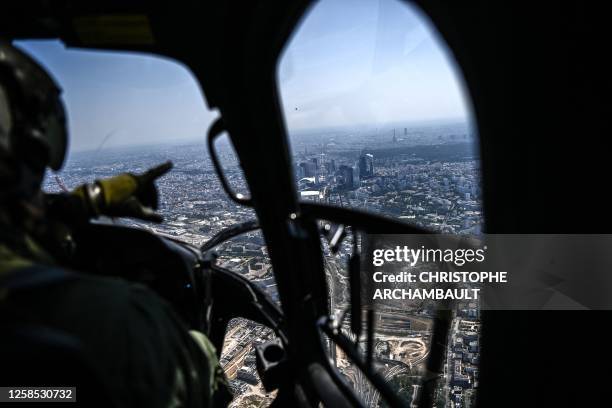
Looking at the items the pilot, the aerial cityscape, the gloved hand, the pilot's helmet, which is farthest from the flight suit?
the aerial cityscape

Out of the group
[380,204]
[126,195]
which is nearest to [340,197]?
[380,204]

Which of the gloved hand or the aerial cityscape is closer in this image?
the gloved hand

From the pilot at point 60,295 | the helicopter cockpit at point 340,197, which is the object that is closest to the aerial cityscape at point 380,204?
the helicopter cockpit at point 340,197

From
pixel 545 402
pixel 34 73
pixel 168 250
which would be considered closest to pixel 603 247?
pixel 545 402

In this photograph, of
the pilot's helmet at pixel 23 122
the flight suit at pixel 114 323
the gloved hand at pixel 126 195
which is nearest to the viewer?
the flight suit at pixel 114 323

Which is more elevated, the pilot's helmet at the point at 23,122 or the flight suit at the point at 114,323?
the pilot's helmet at the point at 23,122

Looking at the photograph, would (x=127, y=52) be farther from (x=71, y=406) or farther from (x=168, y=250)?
(x=71, y=406)

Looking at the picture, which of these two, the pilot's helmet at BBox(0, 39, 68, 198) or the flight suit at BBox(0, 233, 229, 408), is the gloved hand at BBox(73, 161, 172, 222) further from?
the flight suit at BBox(0, 233, 229, 408)

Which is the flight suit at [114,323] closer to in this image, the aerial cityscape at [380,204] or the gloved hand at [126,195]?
the gloved hand at [126,195]
